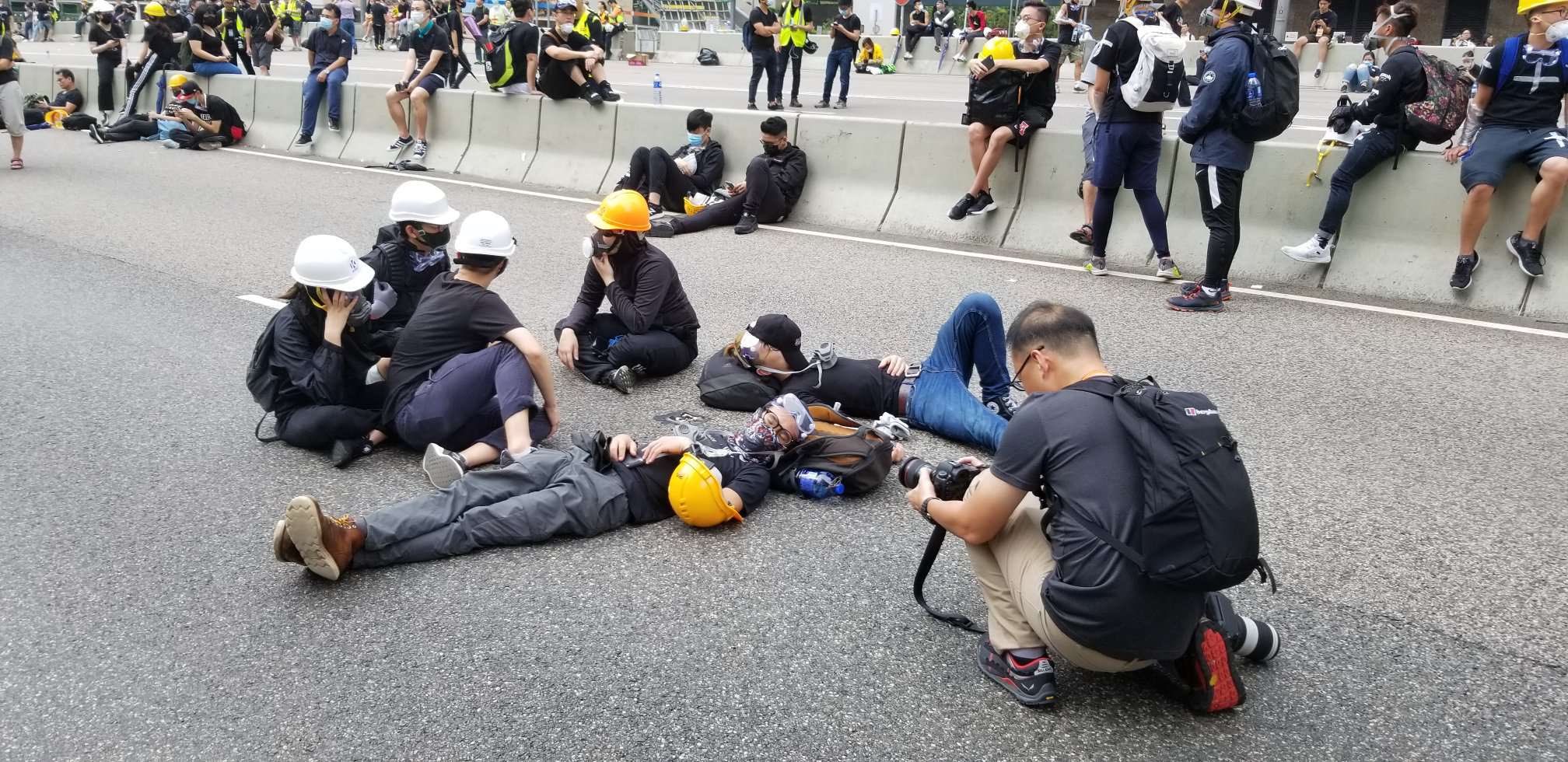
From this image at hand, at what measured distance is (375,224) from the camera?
11.2 metres

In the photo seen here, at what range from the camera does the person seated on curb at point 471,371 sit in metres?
5.16

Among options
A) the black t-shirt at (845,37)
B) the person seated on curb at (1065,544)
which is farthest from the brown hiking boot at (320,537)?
the black t-shirt at (845,37)

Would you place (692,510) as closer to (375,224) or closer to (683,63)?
(375,224)

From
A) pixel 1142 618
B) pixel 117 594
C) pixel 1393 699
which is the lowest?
pixel 117 594

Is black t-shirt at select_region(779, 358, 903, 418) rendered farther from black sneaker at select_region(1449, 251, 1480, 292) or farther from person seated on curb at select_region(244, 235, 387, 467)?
black sneaker at select_region(1449, 251, 1480, 292)

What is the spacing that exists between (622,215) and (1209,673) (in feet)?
13.4

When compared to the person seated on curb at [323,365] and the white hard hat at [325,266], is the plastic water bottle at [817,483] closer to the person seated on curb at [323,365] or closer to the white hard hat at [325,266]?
the person seated on curb at [323,365]

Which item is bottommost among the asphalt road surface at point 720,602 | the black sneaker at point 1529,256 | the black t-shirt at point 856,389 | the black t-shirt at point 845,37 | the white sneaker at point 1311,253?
the asphalt road surface at point 720,602

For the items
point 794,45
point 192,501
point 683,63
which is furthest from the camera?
point 683,63

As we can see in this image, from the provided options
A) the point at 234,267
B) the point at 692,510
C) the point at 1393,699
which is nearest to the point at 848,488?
the point at 692,510

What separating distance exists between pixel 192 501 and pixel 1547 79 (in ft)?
26.8

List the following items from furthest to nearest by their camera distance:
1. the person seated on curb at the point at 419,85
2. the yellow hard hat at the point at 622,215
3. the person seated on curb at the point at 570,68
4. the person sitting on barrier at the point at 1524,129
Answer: the person seated on curb at the point at 419,85, the person seated on curb at the point at 570,68, the person sitting on barrier at the point at 1524,129, the yellow hard hat at the point at 622,215

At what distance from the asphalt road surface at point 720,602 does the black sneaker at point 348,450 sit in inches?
2.4

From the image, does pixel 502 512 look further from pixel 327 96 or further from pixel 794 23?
pixel 794 23
